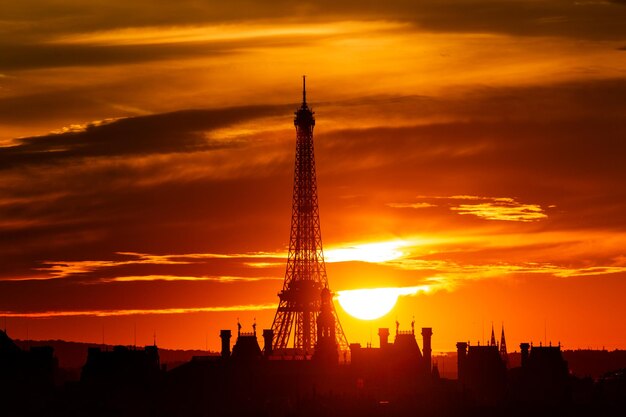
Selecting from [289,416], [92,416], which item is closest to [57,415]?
[92,416]

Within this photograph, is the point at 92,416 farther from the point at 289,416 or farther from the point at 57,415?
the point at 289,416
